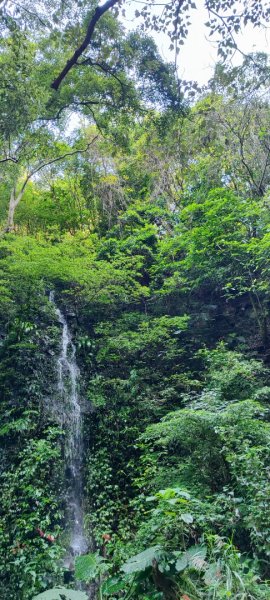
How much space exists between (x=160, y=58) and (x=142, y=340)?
4.59m

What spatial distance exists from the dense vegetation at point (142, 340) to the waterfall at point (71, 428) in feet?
0.44

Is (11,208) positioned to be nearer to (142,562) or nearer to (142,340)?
(142,340)

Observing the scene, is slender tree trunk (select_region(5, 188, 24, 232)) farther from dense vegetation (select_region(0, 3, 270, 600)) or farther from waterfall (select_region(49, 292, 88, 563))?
waterfall (select_region(49, 292, 88, 563))

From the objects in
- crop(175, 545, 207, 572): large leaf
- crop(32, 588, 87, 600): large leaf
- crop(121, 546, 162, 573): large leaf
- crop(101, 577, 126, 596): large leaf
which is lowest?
crop(101, 577, 126, 596): large leaf

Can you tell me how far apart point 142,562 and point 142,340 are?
4.25 meters

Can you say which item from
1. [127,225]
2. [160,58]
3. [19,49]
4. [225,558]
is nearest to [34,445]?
[225,558]

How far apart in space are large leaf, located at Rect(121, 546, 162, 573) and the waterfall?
101 inches

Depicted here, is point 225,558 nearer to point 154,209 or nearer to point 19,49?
point 19,49

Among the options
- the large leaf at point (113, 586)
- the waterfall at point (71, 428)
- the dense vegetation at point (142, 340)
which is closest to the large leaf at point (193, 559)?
the dense vegetation at point (142, 340)

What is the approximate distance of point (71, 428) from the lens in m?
6.39

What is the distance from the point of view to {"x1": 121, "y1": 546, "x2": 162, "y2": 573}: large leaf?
2.74 metres

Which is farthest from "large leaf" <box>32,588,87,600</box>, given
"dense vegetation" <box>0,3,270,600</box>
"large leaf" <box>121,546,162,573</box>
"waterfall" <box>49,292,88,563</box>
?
"waterfall" <box>49,292,88,563</box>

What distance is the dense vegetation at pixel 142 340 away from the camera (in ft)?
11.5

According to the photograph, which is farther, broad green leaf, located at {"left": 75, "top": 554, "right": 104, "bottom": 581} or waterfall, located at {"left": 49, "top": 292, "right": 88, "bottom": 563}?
waterfall, located at {"left": 49, "top": 292, "right": 88, "bottom": 563}
